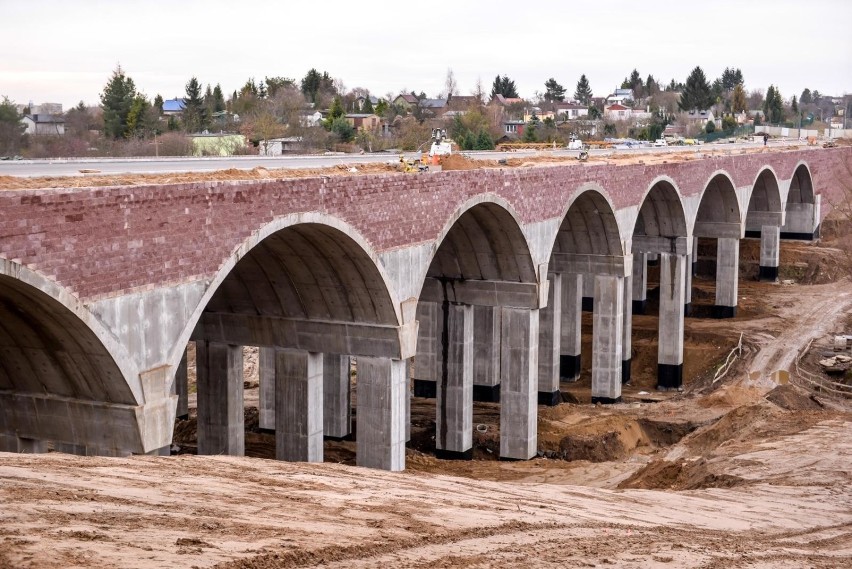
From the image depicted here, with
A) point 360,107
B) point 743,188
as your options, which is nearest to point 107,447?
point 743,188

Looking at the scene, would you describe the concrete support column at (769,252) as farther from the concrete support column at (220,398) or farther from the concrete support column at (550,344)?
the concrete support column at (220,398)

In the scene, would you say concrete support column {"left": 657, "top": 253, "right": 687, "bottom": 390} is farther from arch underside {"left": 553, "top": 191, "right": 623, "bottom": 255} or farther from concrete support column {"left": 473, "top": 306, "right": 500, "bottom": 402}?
concrete support column {"left": 473, "top": 306, "right": 500, "bottom": 402}

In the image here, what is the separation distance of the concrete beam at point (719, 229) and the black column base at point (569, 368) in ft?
36.0

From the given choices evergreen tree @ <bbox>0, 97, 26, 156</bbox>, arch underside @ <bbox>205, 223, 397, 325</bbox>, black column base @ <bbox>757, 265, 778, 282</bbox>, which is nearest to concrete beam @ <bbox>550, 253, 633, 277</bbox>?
arch underside @ <bbox>205, 223, 397, 325</bbox>

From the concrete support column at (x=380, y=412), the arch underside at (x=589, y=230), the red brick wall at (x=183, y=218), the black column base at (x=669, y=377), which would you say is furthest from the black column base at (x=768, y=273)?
the concrete support column at (x=380, y=412)

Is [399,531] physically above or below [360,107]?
below

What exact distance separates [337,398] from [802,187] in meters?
46.1

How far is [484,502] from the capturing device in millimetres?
18328

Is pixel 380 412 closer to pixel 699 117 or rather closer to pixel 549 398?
pixel 549 398

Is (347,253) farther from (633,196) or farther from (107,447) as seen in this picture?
(633,196)

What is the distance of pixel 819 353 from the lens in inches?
1857

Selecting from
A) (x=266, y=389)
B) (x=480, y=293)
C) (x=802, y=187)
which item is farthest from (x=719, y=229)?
(x=266, y=389)

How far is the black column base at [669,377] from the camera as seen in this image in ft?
146

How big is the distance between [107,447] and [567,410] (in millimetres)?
22737
